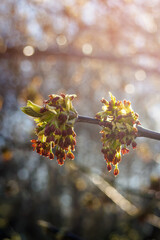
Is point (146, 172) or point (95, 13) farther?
point (146, 172)

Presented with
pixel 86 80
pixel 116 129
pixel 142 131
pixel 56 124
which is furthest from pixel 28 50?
pixel 86 80

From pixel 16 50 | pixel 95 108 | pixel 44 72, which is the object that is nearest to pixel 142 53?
pixel 16 50

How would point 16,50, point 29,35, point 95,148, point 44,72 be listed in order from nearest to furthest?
point 16,50, point 29,35, point 44,72, point 95,148

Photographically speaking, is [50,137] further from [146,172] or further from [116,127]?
[146,172]

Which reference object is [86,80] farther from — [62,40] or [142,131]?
[142,131]

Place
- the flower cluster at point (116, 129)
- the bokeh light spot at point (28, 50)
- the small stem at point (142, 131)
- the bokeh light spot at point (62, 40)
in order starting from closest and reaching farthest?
the small stem at point (142, 131)
the flower cluster at point (116, 129)
the bokeh light spot at point (28, 50)
the bokeh light spot at point (62, 40)

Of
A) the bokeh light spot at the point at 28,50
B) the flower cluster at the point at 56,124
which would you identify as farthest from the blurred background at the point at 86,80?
the flower cluster at the point at 56,124

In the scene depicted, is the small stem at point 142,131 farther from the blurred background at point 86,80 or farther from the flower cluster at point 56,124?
the blurred background at point 86,80
